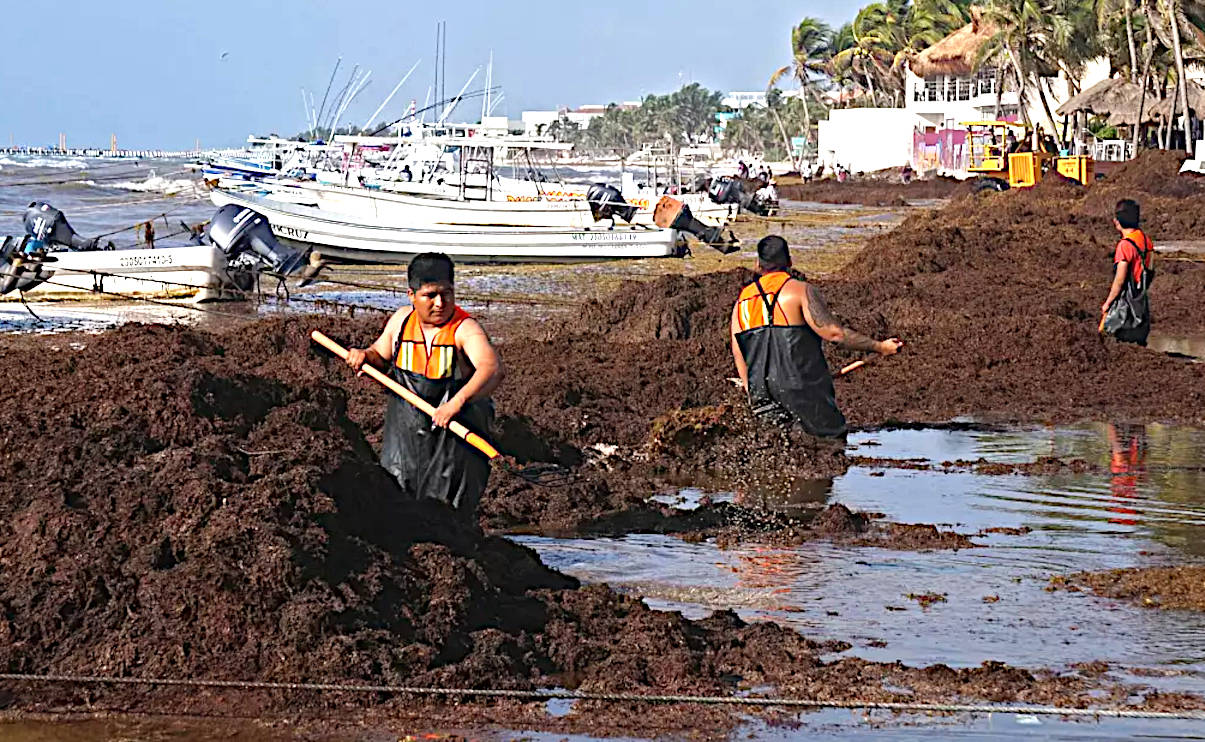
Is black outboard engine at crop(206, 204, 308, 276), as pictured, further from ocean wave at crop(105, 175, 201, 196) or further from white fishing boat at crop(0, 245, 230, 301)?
ocean wave at crop(105, 175, 201, 196)

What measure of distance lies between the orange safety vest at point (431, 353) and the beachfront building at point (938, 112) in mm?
62270

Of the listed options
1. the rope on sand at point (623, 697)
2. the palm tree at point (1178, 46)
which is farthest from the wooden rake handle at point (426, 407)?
the palm tree at point (1178, 46)

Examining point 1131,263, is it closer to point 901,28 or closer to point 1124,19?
point 1124,19

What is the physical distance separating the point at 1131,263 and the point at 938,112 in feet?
221

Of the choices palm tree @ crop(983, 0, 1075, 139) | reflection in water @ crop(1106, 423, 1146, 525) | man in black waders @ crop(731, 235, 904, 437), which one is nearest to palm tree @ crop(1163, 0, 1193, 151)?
palm tree @ crop(983, 0, 1075, 139)

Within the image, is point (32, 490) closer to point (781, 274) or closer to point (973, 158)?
point (781, 274)

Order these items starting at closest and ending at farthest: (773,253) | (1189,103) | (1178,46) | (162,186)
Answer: (773,253) < (1178,46) < (1189,103) < (162,186)

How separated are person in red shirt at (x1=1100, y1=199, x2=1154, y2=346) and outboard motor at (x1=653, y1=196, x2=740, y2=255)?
17.8 m

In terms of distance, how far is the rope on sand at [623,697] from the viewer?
5.76 m

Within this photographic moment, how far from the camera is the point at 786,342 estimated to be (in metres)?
10.1

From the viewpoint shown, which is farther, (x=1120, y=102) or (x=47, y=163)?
(x=47, y=163)

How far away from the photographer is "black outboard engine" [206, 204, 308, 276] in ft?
73.5

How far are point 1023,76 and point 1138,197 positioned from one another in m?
29.9

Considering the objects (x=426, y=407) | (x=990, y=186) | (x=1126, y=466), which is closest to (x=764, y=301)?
(x=1126, y=466)
